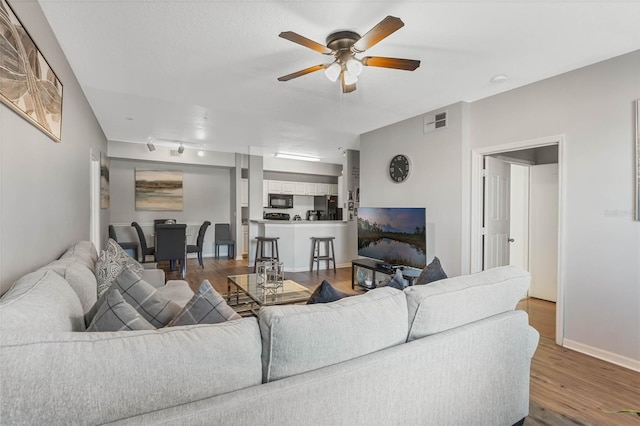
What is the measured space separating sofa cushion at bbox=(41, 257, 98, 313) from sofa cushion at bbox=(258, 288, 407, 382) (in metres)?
1.15

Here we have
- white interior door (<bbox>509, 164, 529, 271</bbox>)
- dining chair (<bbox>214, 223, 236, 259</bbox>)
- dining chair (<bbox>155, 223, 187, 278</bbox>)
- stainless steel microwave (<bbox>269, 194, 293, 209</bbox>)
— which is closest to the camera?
white interior door (<bbox>509, 164, 529, 271</bbox>)

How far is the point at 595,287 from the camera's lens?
2.64m

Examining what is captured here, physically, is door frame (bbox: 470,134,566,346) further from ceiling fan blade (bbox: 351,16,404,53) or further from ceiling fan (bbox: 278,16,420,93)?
ceiling fan blade (bbox: 351,16,404,53)

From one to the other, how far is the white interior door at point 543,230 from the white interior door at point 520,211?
0.16ft

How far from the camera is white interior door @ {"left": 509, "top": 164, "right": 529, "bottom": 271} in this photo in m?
4.27

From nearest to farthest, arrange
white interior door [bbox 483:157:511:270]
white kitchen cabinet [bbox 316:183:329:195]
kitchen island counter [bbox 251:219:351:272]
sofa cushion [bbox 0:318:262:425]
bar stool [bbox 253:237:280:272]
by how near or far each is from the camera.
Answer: sofa cushion [bbox 0:318:262:425] → white interior door [bbox 483:157:511:270] → bar stool [bbox 253:237:280:272] → kitchen island counter [bbox 251:219:351:272] → white kitchen cabinet [bbox 316:183:329:195]

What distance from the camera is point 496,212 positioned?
379 cm

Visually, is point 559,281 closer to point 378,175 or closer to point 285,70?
point 378,175

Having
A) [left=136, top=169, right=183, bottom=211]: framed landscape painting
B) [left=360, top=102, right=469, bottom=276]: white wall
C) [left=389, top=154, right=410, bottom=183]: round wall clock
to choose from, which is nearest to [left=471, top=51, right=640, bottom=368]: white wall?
[left=360, top=102, right=469, bottom=276]: white wall

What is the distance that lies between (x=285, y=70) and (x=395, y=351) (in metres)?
2.57

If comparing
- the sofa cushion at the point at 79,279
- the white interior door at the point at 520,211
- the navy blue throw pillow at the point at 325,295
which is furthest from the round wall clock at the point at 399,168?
the sofa cushion at the point at 79,279

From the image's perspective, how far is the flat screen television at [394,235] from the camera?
12.4 ft

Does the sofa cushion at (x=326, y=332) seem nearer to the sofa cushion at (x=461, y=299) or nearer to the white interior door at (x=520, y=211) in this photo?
the sofa cushion at (x=461, y=299)

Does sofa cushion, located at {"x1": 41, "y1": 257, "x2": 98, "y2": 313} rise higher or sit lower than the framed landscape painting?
lower
